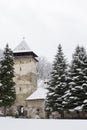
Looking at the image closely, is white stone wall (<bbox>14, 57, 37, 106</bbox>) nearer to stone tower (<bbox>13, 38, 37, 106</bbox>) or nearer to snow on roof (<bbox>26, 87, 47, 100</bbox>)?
stone tower (<bbox>13, 38, 37, 106</bbox>)

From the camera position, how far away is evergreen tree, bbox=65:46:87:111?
115 ft

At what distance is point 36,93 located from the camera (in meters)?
54.2

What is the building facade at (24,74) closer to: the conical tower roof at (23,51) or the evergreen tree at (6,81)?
the conical tower roof at (23,51)

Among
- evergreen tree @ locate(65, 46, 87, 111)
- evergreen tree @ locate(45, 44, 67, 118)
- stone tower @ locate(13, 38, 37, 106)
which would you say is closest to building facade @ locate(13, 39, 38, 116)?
stone tower @ locate(13, 38, 37, 106)

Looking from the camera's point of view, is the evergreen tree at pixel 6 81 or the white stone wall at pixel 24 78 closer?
the evergreen tree at pixel 6 81

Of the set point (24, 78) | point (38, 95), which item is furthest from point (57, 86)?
point (24, 78)

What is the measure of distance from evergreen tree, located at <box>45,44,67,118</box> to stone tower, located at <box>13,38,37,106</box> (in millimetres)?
15722

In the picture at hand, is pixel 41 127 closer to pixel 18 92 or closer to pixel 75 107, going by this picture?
pixel 75 107

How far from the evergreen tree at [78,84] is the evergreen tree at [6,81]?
24.0ft

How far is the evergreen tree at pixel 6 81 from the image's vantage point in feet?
126

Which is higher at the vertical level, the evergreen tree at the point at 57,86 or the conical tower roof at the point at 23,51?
the conical tower roof at the point at 23,51

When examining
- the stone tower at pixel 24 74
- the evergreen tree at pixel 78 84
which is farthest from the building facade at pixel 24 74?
the evergreen tree at pixel 78 84

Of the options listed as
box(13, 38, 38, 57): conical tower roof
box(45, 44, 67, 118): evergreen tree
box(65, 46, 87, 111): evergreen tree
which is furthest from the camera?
box(13, 38, 38, 57): conical tower roof

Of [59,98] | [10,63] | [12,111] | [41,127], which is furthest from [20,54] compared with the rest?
[41,127]
